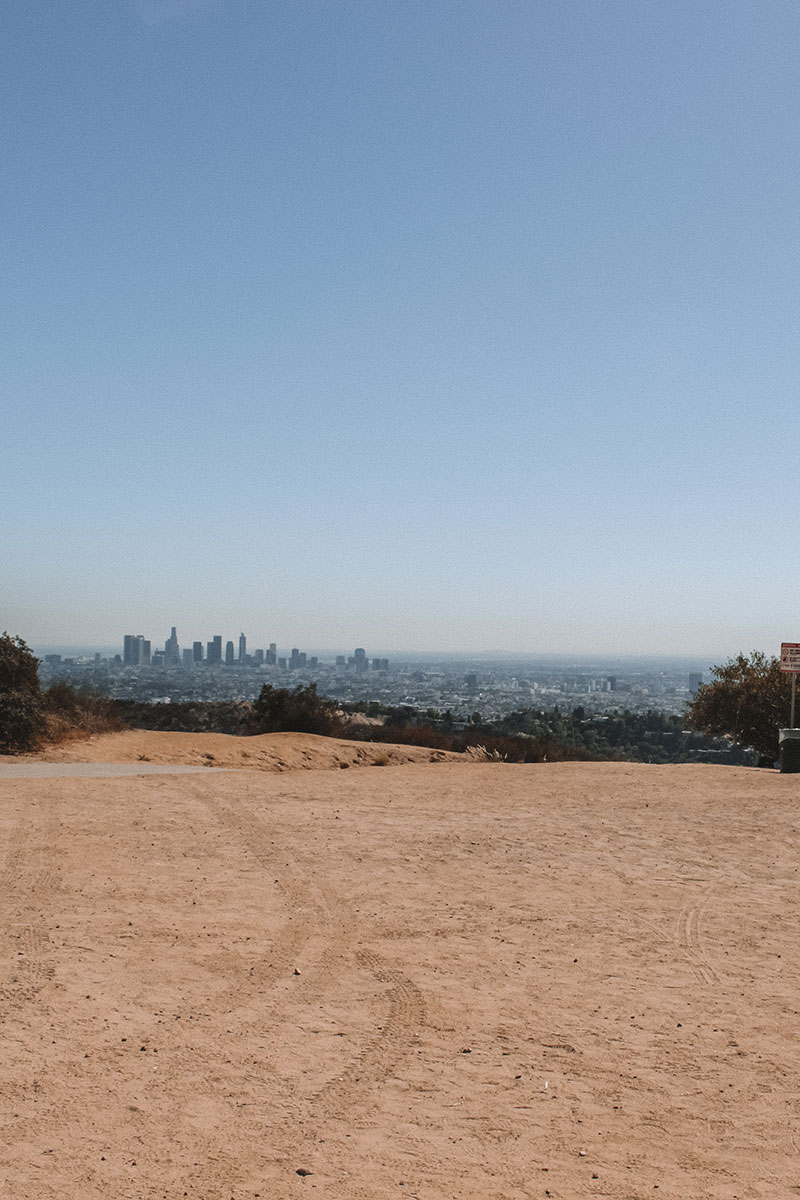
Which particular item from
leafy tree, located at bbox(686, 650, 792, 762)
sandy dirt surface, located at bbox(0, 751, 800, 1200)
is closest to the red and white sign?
leafy tree, located at bbox(686, 650, 792, 762)

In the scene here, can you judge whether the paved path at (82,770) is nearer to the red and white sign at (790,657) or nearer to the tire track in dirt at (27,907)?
the tire track in dirt at (27,907)

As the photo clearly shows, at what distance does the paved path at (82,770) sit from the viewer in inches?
649

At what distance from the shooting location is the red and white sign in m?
19.8

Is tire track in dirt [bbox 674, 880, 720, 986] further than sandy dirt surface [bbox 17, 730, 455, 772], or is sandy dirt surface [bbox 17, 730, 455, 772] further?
sandy dirt surface [bbox 17, 730, 455, 772]

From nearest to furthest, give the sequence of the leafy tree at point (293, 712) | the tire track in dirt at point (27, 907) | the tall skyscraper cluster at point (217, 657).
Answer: the tire track in dirt at point (27, 907), the leafy tree at point (293, 712), the tall skyscraper cluster at point (217, 657)

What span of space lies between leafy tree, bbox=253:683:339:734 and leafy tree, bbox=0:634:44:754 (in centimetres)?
871

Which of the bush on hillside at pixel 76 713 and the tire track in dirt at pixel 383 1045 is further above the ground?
the bush on hillside at pixel 76 713

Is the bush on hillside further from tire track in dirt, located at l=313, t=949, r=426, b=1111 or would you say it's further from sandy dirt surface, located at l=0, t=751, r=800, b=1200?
tire track in dirt, located at l=313, t=949, r=426, b=1111

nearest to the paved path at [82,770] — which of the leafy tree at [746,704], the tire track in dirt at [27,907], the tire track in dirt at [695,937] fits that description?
the tire track in dirt at [27,907]

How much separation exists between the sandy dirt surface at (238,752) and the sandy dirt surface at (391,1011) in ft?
26.8

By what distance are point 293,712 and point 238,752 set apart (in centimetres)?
694

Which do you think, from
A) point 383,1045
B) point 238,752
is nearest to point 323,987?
point 383,1045

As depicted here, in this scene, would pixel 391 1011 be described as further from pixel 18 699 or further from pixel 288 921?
pixel 18 699

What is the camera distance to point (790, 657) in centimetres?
1998
